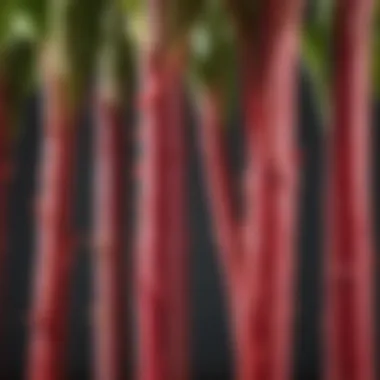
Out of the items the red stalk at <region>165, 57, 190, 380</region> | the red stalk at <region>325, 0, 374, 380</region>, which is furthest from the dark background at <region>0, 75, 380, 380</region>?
the red stalk at <region>325, 0, 374, 380</region>

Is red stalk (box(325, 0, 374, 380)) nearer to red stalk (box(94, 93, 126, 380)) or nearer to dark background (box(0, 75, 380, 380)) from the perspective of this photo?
red stalk (box(94, 93, 126, 380))

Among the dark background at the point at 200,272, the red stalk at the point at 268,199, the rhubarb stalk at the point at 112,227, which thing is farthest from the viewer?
the dark background at the point at 200,272

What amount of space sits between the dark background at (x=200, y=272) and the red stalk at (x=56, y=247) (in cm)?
23

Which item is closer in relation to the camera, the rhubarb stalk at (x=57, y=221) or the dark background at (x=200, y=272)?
the rhubarb stalk at (x=57, y=221)

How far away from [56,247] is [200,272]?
0.27 m

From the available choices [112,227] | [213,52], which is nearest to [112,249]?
[112,227]

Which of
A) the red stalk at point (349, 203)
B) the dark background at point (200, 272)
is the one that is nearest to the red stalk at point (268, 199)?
the red stalk at point (349, 203)

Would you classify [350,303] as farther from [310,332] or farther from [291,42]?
[310,332]

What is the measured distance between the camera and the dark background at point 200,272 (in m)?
0.70

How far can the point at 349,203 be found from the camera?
43 centimetres

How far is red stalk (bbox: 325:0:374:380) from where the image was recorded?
43cm

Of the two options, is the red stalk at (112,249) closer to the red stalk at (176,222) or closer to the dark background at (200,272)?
the red stalk at (176,222)

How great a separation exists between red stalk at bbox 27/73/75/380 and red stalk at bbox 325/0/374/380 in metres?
0.13

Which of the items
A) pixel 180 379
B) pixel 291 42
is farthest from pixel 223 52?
pixel 180 379
